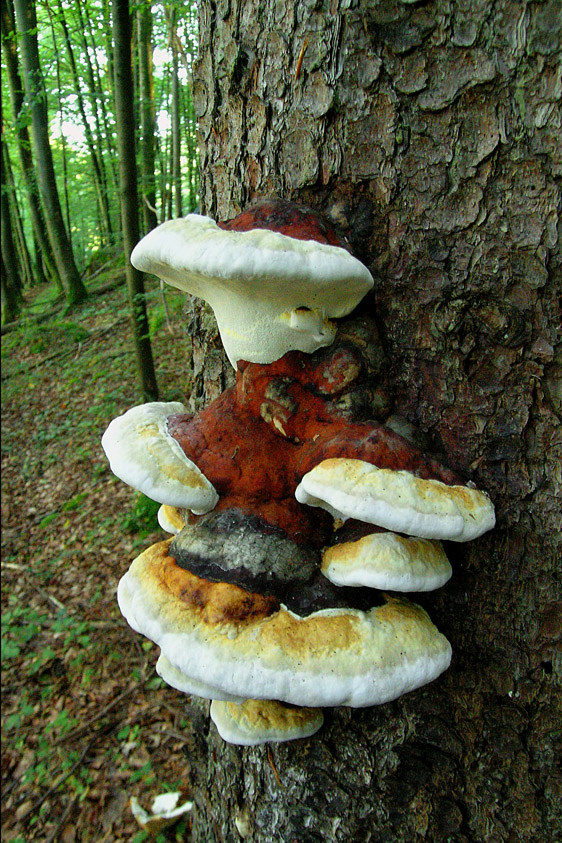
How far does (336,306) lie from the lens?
1432 mm

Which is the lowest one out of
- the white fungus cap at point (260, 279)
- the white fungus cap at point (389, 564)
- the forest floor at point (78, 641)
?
the forest floor at point (78, 641)

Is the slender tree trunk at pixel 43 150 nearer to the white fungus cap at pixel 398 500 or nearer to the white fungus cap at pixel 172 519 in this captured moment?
the white fungus cap at pixel 172 519

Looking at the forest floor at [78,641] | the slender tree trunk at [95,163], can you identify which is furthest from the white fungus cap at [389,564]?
the slender tree trunk at [95,163]

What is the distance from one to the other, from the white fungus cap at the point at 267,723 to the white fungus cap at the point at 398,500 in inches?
32.0

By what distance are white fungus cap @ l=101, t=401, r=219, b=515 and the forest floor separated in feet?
11.3

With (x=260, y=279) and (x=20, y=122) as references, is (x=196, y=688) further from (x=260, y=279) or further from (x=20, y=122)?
(x=20, y=122)

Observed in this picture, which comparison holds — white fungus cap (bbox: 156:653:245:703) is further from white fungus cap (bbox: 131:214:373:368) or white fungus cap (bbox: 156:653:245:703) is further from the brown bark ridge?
white fungus cap (bbox: 131:214:373:368)

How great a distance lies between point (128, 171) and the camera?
5930 mm

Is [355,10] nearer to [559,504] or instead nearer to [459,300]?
[459,300]

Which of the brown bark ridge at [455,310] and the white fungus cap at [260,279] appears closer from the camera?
the white fungus cap at [260,279]

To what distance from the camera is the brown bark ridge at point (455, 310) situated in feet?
4.31

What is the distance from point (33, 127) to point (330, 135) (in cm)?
1174

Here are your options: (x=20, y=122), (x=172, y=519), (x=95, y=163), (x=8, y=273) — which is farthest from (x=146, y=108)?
(x=172, y=519)

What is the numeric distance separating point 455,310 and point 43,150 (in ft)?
40.1
